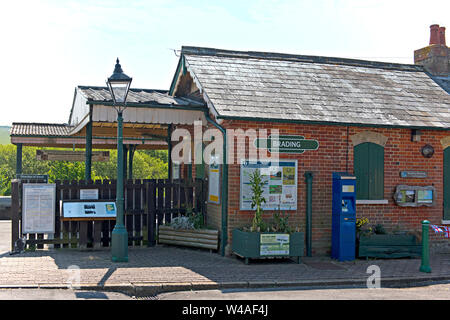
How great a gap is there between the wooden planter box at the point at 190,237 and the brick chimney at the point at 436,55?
31.9 feet

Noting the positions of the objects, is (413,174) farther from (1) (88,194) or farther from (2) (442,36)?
(1) (88,194)

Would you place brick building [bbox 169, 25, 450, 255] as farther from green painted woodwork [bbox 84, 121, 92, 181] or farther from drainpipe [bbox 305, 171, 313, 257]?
green painted woodwork [bbox 84, 121, 92, 181]

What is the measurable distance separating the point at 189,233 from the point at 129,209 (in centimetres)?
158

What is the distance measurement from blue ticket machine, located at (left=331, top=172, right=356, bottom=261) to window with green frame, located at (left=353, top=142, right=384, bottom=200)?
3.16ft

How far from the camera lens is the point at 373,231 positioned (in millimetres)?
11820

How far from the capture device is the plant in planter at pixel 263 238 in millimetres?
10305

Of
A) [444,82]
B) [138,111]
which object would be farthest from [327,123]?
[444,82]

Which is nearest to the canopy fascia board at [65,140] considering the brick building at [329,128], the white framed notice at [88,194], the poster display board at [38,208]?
the brick building at [329,128]

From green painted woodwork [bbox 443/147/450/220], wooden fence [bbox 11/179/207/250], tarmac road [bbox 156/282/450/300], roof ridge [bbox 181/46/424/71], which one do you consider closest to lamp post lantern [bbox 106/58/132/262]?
wooden fence [bbox 11/179/207/250]

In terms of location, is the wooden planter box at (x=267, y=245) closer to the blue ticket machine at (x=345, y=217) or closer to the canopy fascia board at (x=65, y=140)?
the blue ticket machine at (x=345, y=217)

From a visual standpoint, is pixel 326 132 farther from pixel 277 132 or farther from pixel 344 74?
pixel 344 74

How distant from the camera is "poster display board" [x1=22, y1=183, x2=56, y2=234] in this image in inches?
449

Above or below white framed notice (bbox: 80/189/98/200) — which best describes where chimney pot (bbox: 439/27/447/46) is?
above

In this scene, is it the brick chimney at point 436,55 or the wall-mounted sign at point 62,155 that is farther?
the wall-mounted sign at point 62,155
